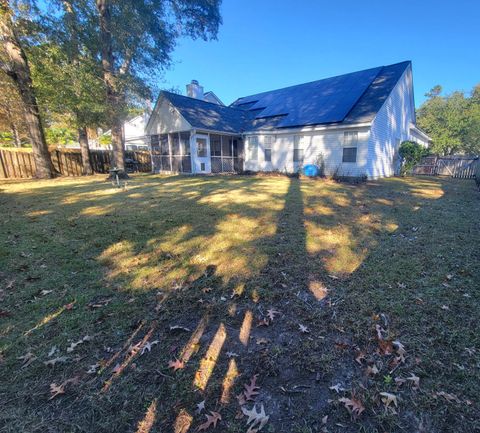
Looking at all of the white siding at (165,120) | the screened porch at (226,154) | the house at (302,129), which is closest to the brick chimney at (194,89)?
the house at (302,129)

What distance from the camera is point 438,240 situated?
14.3ft

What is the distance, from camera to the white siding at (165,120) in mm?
15727

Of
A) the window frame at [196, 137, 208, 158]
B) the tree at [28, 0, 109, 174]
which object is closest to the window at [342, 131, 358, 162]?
the window frame at [196, 137, 208, 158]

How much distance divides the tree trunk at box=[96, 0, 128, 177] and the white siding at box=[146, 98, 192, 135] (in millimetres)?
3724

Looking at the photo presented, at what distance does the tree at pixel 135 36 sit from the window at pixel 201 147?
4.32m

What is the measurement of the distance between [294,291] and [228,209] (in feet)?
12.5

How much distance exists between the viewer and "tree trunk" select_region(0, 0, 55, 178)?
10405 millimetres

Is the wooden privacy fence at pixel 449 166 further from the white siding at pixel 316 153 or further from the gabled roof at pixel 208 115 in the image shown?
the gabled roof at pixel 208 115

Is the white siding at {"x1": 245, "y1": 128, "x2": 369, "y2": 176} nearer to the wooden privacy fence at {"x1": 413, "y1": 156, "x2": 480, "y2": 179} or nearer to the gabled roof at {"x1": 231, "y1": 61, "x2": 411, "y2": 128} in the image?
the gabled roof at {"x1": 231, "y1": 61, "x2": 411, "y2": 128}

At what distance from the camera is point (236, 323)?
242cm

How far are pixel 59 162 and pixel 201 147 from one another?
8.46m

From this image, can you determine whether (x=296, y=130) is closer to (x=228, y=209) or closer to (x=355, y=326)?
(x=228, y=209)

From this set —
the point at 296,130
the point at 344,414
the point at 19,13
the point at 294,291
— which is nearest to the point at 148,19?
the point at 19,13

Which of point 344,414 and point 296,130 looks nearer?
point 344,414
